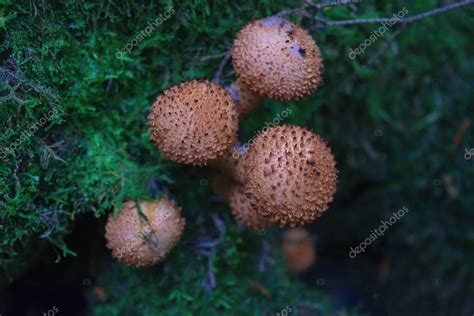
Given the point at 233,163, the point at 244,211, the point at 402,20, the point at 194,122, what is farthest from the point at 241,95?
the point at 402,20

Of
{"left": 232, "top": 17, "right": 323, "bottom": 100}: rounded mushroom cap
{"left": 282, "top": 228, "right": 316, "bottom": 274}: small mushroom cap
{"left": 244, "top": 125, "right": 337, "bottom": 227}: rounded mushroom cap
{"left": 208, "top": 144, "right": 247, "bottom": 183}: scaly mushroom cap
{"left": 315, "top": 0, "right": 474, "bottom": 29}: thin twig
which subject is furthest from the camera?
{"left": 282, "top": 228, "right": 316, "bottom": 274}: small mushroom cap

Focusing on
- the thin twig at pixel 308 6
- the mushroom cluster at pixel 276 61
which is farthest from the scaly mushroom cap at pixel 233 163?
the thin twig at pixel 308 6

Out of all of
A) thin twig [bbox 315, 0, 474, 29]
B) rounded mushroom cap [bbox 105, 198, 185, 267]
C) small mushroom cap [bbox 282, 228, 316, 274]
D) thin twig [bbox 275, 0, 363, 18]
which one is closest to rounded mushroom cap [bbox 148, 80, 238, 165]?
rounded mushroom cap [bbox 105, 198, 185, 267]

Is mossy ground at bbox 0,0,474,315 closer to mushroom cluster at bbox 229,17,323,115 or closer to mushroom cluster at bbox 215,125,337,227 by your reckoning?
mushroom cluster at bbox 229,17,323,115

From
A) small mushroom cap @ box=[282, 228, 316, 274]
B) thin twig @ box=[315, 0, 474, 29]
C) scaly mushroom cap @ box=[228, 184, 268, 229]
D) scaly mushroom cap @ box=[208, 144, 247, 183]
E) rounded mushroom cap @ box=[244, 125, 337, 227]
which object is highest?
thin twig @ box=[315, 0, 474, 29]

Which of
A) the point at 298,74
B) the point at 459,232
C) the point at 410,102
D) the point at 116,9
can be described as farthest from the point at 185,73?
the point at 459,232

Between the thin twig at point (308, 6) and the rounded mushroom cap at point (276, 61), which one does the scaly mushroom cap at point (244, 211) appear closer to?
the rounded mushroom cap at point (276, 61)

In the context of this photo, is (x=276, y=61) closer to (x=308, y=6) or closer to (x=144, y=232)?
(x=308, y=6)
